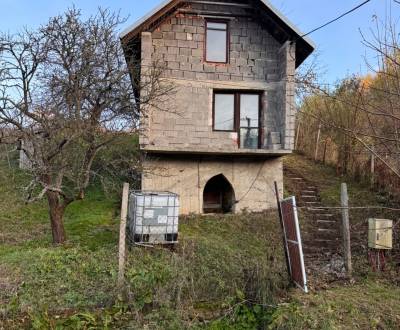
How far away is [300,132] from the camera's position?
75.8ft

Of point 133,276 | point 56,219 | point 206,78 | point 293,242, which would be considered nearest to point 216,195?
point 206,78

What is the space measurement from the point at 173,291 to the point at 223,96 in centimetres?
843

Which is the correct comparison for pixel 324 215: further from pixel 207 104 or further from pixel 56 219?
pixel 56 219

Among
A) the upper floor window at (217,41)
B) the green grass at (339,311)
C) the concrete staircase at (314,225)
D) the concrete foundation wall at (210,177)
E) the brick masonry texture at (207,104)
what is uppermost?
the upper floor window at (217,41)

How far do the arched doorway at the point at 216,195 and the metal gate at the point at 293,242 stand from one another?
7647mm

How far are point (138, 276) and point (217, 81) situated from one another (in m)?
7.77

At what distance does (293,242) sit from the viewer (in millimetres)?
7082

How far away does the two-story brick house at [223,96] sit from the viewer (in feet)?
43.6

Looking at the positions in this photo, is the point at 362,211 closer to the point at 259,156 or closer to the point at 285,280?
the point at 259,156

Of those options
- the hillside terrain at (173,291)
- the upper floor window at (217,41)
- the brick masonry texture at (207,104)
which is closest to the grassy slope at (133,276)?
the hillside terrain at (173,291)

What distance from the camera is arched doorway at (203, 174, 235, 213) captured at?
50.2 feet

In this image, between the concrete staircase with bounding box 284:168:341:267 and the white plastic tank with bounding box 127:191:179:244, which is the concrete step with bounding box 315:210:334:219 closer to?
the concrete staircase with bounding box 284:168:341:267

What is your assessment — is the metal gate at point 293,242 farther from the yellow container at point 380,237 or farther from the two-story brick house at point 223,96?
the two-story brick house at point 223,96

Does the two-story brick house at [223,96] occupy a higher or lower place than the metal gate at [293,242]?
higher
